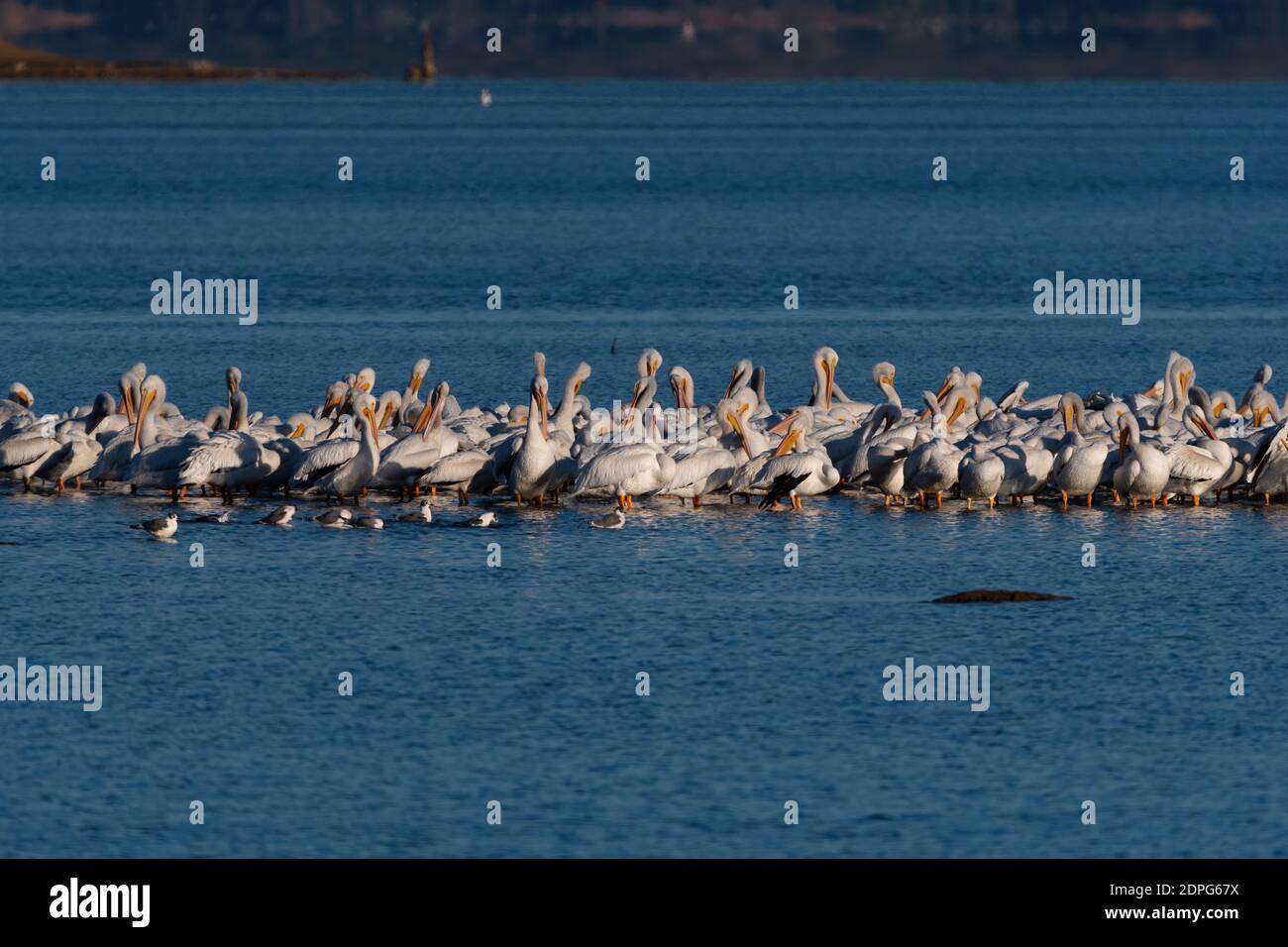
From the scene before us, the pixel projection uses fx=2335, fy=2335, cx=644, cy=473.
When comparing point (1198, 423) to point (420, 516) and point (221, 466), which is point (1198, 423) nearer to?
point (420, 516)

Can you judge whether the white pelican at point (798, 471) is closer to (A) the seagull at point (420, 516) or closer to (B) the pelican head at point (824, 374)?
(A) the seagull at point (420, 516)

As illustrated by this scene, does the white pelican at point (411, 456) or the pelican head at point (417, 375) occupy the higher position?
the pelican head at point (417, 375)

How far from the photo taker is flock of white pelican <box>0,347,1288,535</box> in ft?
65.0

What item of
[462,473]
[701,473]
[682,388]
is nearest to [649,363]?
[682,388]

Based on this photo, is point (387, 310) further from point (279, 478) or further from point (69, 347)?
point (279, 478)

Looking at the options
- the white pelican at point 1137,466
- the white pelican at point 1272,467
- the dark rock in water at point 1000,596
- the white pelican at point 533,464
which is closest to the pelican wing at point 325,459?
the white pelican at point 533,464

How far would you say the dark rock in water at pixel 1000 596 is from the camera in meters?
16.8

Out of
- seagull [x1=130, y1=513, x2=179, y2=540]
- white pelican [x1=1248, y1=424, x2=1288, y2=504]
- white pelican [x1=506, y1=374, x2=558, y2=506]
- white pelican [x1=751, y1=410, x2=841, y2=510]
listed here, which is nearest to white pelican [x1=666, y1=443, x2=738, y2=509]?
white pelican [x1=751, y1=410, x2=841, y2=510]

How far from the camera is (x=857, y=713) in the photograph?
14.0 metres

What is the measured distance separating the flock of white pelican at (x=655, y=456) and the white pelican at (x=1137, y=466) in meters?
0.02

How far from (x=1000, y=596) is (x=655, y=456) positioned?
3907 mm

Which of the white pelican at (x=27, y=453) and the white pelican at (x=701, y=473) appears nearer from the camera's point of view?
the white pelican at (x=701, y=473)
